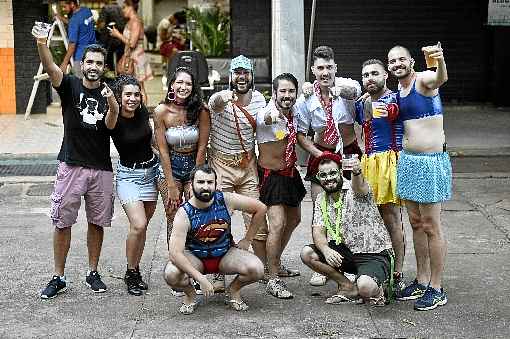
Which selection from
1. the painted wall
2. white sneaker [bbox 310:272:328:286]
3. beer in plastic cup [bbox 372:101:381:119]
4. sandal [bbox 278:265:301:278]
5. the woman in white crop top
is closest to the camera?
beer in plastic cup [bbox 372:101:381:119]

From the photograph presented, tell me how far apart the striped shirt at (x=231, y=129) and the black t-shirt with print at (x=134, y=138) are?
469mm

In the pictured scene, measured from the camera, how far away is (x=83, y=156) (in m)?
6.78

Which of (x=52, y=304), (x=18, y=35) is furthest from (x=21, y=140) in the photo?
(x=52, y=304)

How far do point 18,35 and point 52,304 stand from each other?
28.3ft

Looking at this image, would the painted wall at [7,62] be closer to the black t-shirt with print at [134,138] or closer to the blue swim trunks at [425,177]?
the black t-shirt with print at [134,138]

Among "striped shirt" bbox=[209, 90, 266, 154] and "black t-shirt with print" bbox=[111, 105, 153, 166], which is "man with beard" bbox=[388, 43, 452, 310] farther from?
"black t-shirt with print" bbox=[111, 105, 153, 166]

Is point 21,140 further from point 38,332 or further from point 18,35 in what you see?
point 38,332

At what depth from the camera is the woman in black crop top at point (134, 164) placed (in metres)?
6.72

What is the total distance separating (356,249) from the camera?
21.7ft

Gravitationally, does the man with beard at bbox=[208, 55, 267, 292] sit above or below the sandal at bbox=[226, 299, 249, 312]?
above

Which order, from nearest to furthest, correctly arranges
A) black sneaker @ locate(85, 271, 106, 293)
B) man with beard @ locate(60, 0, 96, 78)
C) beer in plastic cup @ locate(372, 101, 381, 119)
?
beer in plastic cup @ locate(372, 101, 381, 119) → black sneaker @ locate(85, 271, 106, 293) → man with beard @ locate(60, 0, 96, 78)

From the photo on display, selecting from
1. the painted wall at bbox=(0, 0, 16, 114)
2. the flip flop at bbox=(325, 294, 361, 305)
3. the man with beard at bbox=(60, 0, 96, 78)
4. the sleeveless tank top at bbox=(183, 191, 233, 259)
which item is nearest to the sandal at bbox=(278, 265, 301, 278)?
the flip flop at bbox=(325, 294, 361, 305)

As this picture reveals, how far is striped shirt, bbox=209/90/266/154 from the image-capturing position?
22.3ft

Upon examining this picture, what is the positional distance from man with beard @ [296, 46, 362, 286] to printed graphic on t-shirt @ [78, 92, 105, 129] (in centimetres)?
141
